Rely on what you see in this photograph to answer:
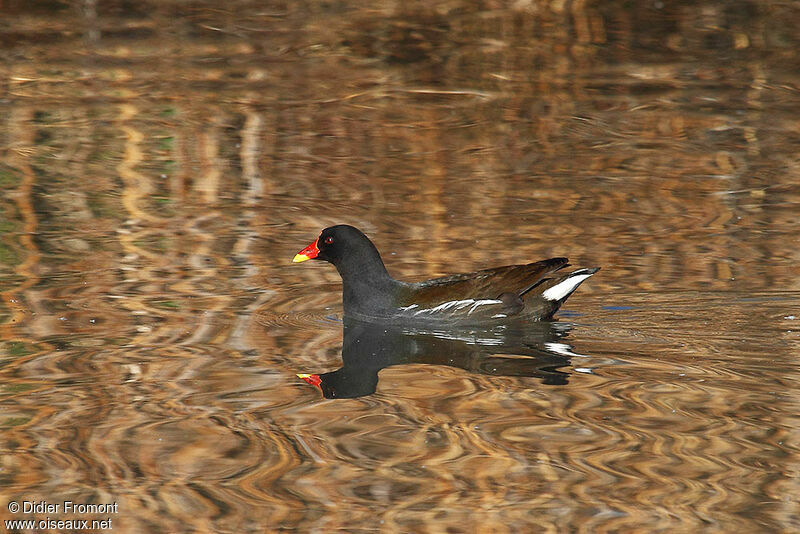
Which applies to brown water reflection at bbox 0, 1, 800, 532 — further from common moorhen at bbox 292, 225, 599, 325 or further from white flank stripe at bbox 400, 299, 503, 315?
white flank stripe at bbox 400, 299, 503, 315

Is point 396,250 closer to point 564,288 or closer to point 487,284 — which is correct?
point 487,284

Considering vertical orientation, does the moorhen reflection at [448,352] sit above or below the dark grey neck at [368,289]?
below

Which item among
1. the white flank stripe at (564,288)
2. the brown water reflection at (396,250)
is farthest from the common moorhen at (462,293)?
the brown water reflection at (396,250)

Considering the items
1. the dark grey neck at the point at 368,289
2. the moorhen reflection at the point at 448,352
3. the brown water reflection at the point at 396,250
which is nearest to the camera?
the brown water reflection at the point at 396,250

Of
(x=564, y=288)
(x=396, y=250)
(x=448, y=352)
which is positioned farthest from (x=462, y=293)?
(x=396, y=250)

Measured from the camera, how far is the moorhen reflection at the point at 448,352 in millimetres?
6590

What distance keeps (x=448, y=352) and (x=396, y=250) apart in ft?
6.57

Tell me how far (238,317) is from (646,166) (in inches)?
208

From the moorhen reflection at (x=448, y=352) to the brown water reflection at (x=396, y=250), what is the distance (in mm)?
128

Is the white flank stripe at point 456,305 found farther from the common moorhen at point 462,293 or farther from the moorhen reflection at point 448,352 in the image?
the moorhen reflection at point 448,352

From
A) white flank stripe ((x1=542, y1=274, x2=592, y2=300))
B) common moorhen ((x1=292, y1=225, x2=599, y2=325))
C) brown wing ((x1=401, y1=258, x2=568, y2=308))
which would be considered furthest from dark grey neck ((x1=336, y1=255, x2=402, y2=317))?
white flank stripe ((x1=542, y1=274, x2=592, y2=300))

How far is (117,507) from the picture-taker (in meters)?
5.02

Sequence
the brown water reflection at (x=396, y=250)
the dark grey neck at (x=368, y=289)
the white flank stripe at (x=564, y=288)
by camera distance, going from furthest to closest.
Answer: the dark grey neck at (x=368, y=289)
the white flank stripe at (x=564, y=288)
the brown water reflection at (x=396, y=250)

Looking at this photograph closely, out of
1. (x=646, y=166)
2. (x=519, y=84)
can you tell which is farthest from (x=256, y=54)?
(x=646, y=166)
